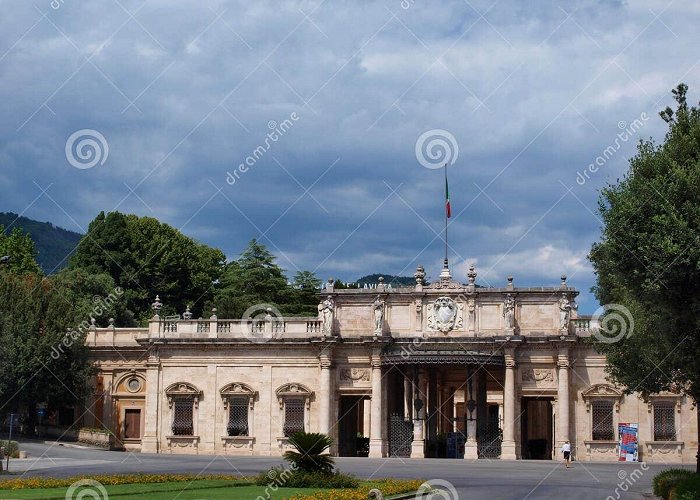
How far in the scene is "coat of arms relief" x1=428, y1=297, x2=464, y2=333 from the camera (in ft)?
197

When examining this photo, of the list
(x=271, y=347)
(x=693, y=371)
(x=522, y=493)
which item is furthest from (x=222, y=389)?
(x=693, y=371)

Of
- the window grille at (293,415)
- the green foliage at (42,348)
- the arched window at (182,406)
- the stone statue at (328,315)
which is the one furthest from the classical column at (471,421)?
the green foliage at (42,348)

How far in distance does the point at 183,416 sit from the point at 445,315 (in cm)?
1713

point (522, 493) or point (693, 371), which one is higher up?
point (693, 371)

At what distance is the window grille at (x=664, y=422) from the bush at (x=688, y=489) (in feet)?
102

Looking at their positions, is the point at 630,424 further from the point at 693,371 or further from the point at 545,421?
the point at 693,371

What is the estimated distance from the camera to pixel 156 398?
6359 cm

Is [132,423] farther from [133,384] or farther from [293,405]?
[293,405]

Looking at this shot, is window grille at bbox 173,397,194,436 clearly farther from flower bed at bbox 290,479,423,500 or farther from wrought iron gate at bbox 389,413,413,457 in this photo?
flower bed at bbox 290,479,423,500

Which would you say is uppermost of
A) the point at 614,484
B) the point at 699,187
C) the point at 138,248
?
the point at 138,248

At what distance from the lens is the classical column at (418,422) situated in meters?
58.1

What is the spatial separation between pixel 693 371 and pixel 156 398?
133 ft

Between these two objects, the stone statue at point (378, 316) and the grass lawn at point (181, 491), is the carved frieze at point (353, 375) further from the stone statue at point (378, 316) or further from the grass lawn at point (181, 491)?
the grass lawn at point (181, 491)

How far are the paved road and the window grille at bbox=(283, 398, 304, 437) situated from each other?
29.3ft
